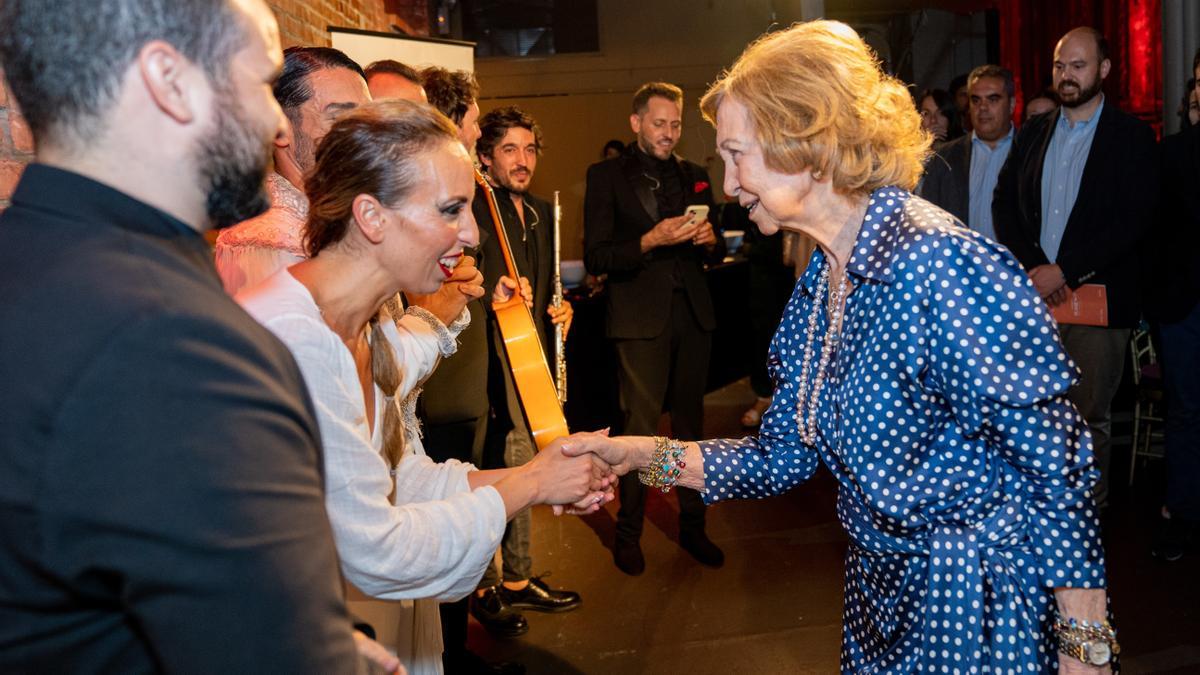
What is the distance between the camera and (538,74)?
43.0 feet

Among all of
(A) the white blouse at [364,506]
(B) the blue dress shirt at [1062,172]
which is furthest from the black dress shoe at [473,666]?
(B) the blue dress shirt at [1062,172]

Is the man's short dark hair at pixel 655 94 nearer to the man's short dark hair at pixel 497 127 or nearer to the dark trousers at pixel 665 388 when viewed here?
the man's short dark hair at pixel 497 127

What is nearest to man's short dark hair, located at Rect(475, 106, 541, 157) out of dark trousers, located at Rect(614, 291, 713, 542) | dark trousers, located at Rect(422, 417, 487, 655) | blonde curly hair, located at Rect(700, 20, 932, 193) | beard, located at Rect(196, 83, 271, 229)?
dark trousers, located at Rect(614, 291, 713, 542)

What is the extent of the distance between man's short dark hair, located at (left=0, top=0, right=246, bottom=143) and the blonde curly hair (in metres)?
1.09

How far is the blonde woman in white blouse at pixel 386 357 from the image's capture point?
58.2 inches

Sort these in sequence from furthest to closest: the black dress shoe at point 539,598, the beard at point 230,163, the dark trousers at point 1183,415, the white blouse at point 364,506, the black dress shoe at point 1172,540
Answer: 1. the dark trousers at point 1183,415
2. the black dress shoe at point 1172,540
3. the black dress shoe at point 539,598
4. the white blouse at point 364,506
5. the beard at point 230,163

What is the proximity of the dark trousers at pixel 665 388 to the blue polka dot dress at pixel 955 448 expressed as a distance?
2595 mm

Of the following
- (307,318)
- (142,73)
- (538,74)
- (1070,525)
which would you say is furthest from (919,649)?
(538,74)

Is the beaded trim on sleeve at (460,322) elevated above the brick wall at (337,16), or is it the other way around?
the brick wall at (337,16)

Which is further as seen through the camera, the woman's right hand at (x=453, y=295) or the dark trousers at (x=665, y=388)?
the dark trousers at (x=665, y=388)

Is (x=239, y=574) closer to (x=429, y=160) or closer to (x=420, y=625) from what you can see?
(x=429, y=160)

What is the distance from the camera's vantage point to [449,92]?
373cm

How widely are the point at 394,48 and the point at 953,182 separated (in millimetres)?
3197

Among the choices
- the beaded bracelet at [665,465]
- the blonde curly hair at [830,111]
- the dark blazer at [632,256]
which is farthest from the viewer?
the dark blazer at [632,256]
